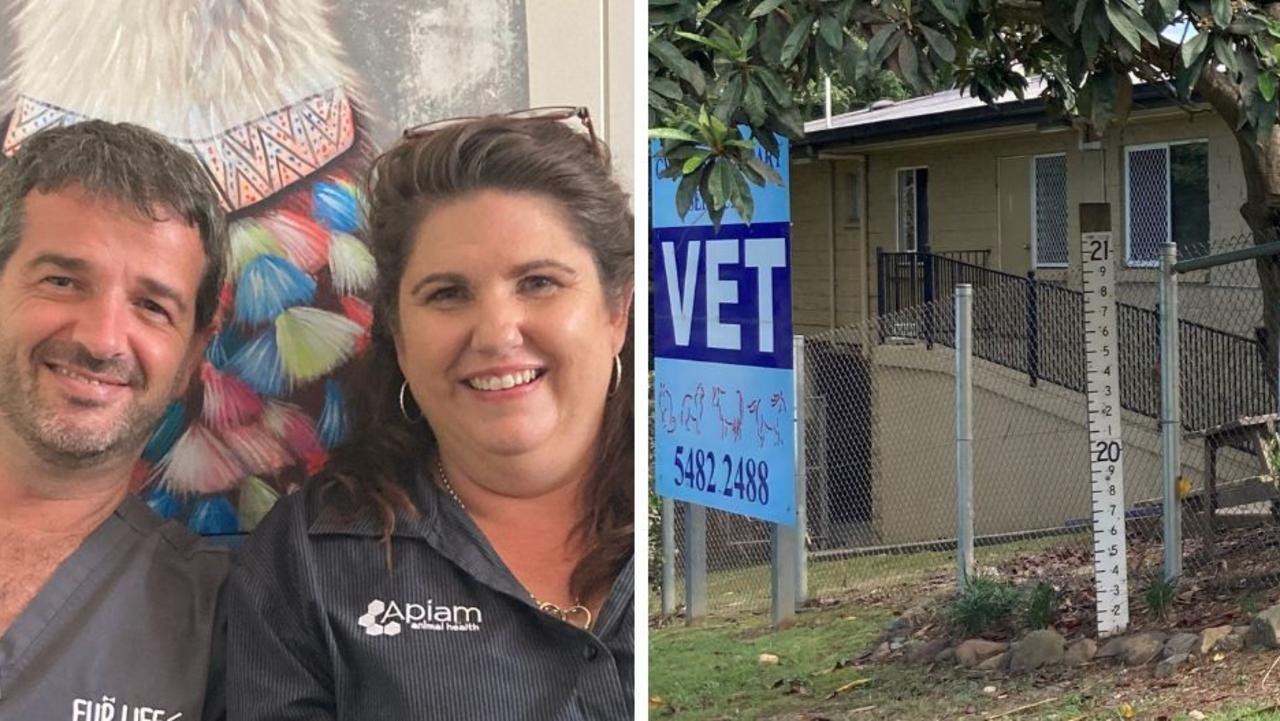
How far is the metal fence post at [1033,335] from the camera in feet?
46.1

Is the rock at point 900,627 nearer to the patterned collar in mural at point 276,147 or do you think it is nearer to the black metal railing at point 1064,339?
the black metal railing at point 1064,339

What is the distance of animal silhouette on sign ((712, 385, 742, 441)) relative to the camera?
735cm

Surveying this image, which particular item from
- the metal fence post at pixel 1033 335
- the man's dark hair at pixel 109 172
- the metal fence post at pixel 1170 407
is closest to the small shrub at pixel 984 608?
the metal fence post at pixel 1170 407

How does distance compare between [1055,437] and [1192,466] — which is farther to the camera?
[1055,437]

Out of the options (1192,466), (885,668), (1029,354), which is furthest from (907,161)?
(885,668)

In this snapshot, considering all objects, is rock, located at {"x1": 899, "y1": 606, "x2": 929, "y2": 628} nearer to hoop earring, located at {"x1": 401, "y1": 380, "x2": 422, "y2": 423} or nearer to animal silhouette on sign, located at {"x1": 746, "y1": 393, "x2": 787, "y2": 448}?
animal silhouette on sign, located at {"x1": 746, "y1": 393, "x2": 787, "y2": 448}

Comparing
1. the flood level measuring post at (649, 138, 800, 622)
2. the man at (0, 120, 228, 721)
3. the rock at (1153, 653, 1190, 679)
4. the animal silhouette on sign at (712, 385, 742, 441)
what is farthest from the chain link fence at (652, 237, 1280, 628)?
the man at (0, 120, 228, 721)

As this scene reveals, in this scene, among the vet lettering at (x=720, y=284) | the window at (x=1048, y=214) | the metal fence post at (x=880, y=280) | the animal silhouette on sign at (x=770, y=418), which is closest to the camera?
the vet lettering at (x=720, y=284)

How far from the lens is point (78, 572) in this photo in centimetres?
239

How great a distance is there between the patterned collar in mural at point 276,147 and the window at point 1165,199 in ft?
44.5

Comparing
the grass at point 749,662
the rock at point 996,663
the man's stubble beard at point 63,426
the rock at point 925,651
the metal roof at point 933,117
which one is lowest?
the grass at point 749,662

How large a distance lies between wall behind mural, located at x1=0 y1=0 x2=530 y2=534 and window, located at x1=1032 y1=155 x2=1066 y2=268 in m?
15.1

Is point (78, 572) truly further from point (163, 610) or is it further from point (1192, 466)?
point (1192, 466)

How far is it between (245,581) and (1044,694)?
620 cm
